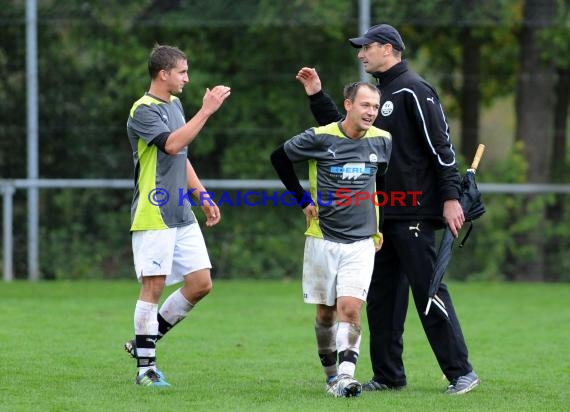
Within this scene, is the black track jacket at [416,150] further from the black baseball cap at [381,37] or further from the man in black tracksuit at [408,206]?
the black baseball cap at [381,37]

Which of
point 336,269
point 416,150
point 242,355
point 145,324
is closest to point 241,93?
point 242,355

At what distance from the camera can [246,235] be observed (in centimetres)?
1433

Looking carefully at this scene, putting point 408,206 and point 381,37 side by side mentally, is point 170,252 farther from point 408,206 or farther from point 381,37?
point 381,37

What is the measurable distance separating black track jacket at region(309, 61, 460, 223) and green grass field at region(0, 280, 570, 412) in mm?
1068

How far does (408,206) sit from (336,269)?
0.59m

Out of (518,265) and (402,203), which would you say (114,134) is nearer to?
(518,265)

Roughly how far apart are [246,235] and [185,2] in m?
2.91

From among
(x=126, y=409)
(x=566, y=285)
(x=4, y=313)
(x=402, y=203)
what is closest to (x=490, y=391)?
(x=402, y=203)

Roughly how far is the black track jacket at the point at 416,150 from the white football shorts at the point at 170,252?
1.14 m

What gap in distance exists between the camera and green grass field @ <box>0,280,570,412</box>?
20.6 feet

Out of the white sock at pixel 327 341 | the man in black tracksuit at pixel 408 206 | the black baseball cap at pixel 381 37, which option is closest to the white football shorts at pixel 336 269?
the white sock at pixel 327 341

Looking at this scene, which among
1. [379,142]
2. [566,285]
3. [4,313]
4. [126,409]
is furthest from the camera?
[566,285]

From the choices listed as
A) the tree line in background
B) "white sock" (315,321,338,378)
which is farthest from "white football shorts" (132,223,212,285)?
the tree line in background

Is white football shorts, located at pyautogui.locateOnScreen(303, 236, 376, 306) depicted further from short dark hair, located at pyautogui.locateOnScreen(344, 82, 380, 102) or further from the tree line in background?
the tree line in background
